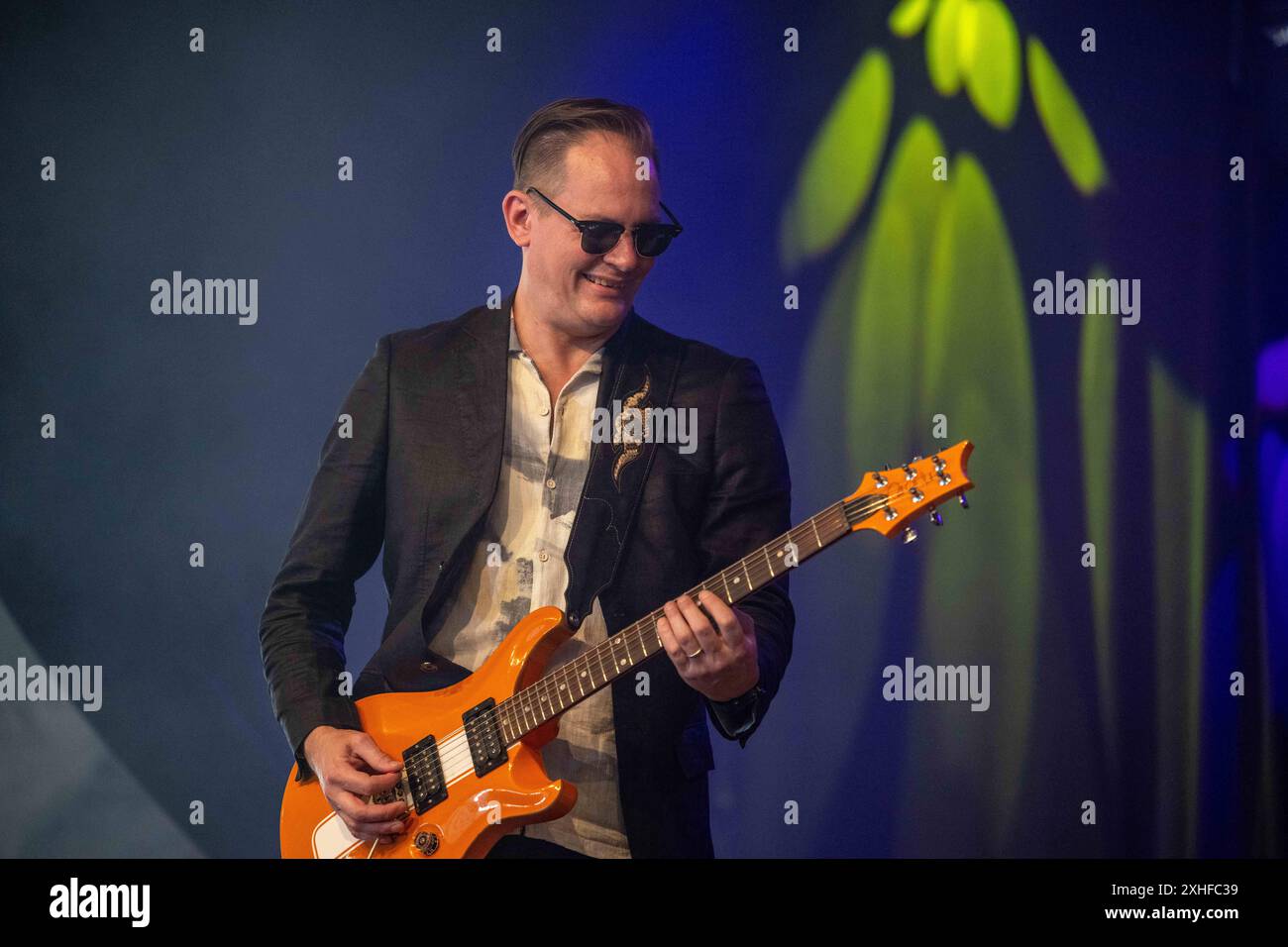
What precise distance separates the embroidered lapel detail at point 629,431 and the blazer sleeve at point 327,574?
647 mm

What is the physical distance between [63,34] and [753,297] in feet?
7.71

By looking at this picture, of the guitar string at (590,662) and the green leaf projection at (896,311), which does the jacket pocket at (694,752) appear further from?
the green leaf projection at (896,311)

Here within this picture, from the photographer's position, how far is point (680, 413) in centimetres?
352

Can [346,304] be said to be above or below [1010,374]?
above

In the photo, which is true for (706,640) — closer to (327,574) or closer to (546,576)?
(546,576)

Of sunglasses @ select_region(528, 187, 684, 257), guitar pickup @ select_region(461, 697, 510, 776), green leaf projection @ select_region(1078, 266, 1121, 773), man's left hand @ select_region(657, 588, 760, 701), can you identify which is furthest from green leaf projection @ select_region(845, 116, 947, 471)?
guitar pickup @ select_region(461, 697, 510, 776)

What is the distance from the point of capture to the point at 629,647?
314 cm

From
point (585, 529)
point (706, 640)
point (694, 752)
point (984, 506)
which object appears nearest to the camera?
point (706, 640)

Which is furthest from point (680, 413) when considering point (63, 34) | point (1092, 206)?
point (63, 34)

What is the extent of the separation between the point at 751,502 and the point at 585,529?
444mm

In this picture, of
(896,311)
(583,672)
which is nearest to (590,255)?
(896,311)

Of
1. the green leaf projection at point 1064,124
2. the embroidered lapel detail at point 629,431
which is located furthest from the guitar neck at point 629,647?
the green leaf projection at point 1064,124

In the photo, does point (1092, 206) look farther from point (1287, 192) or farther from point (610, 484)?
point (610, 484)
